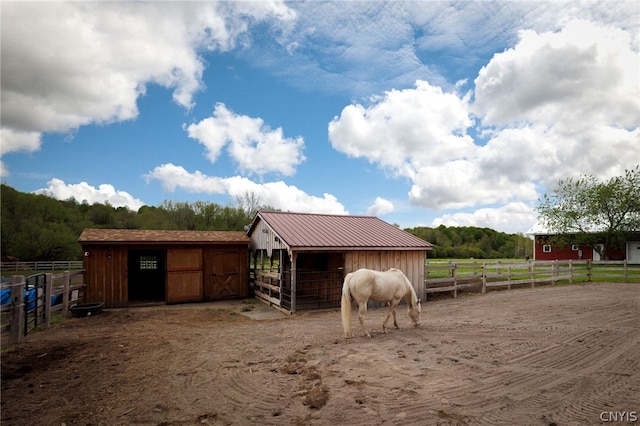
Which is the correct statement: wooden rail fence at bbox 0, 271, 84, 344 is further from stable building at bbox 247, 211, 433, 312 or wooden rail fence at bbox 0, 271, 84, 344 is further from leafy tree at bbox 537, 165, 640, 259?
leafy tree at bbox 537, 165, 640, 259

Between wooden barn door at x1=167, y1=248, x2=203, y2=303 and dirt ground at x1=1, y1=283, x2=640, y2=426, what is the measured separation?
3555mm

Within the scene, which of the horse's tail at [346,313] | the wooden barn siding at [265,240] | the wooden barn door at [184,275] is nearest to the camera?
the horse's tail at [346,313]

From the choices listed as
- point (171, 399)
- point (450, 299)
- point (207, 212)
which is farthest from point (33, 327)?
point (207, 212)

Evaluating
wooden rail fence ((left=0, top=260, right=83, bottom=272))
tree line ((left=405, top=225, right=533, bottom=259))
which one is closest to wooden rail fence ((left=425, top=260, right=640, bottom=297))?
tree line ((left=405, top=225, right=533, bottom=259))

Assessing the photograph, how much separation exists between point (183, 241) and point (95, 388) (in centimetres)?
821

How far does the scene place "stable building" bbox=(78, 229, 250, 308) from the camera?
11.7 m

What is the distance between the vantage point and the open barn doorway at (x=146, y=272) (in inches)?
617

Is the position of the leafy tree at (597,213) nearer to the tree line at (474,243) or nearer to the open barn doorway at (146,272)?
the tree line at (474,243)

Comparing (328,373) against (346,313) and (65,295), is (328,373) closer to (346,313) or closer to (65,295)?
(346,313)

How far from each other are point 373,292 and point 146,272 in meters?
12.8

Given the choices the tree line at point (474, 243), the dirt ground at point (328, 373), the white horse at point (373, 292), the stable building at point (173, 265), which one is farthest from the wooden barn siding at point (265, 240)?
the tree line at point (474, 243)

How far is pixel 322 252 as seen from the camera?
12.1 m

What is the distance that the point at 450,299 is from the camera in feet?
43.3

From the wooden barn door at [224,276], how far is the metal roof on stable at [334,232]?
1729 mm
